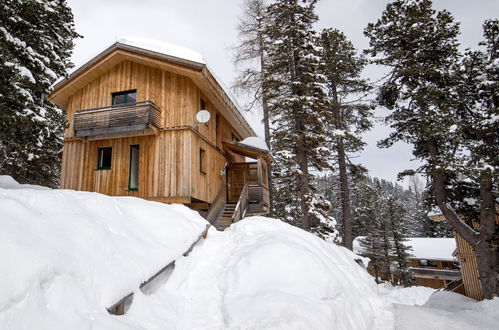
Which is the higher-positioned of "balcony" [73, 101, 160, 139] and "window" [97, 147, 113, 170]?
"balcony" [73, 101, 160, 139]

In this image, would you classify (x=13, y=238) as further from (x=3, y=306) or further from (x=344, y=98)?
(x=344, y=98)

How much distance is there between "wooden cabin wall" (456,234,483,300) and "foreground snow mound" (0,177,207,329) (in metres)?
17.8

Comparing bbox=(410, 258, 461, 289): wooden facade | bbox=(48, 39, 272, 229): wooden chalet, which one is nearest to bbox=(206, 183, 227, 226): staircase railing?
bbox=(48, 39, 272, 229): wooden chalet

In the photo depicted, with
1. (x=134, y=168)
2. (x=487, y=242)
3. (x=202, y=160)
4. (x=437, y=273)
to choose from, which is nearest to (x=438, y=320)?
(x=487, y=242)

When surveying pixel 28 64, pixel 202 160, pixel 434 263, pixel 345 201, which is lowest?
pixel 434 263

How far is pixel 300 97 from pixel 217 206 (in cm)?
734

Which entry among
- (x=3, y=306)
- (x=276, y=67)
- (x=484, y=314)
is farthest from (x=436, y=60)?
(x=3, y=306)

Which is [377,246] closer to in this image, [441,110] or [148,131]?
[441,110]

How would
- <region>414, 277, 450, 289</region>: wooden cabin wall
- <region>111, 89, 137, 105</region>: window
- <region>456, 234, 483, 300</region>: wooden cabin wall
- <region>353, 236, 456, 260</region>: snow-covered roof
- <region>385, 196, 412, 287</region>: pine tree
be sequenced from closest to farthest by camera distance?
<region>111, 89, 137, 105</region>: window
<region>456, 234, 483, 300</region>: wooden cabin wall
<region>385, 196, 412, 287</region>: pine tree
<region>353, 236, 456, 260</region>: snow-covered roof
<region>414, 277, 450, 289</region>: wooden cabin wall

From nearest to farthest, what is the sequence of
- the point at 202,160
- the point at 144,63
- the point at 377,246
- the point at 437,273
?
the point at 144,63
the point at 202,160
the point at 377,246
the point at 437,273

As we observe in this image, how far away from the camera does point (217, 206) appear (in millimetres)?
14992

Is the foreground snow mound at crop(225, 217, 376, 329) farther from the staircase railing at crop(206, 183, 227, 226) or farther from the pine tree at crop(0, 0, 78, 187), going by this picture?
the pine tree at crop(0, 0, 78, 187)

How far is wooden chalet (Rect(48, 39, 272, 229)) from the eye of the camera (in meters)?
13.2

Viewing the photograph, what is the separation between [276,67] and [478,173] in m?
11.6
